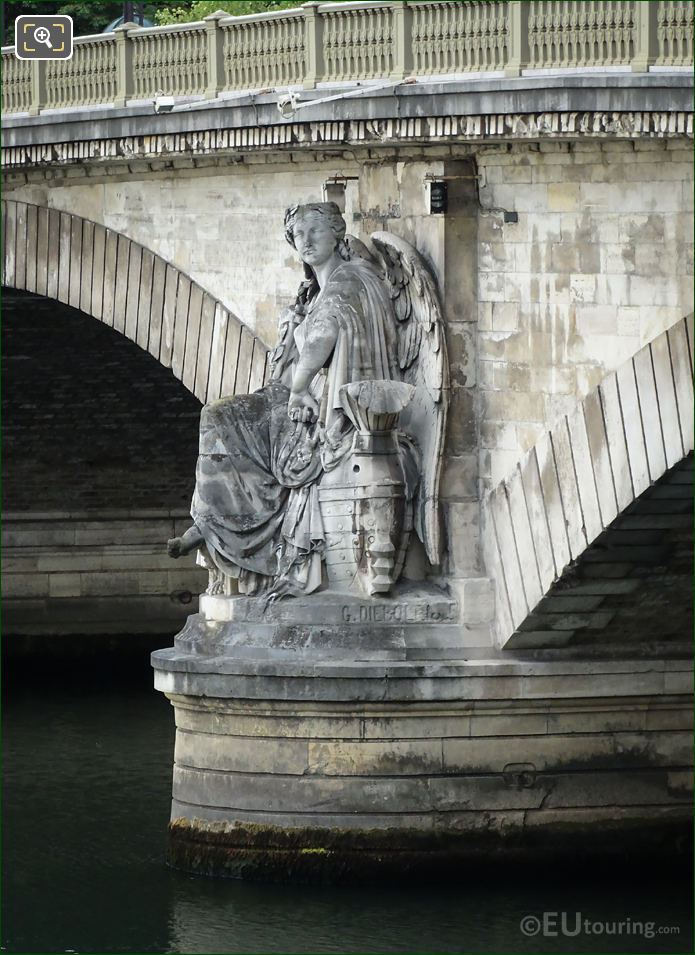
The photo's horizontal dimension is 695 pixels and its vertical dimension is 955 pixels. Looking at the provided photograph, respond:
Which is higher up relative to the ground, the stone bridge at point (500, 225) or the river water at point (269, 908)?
the stone bridge at point (500, 225)

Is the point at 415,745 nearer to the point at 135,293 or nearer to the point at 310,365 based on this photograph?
the point at 310,365

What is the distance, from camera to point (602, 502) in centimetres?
2020

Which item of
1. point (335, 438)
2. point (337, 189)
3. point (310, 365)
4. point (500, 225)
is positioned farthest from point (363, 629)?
point (337, 189)

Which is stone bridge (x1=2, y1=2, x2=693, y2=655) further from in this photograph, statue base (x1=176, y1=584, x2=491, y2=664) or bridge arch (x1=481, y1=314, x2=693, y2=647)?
statue base (x1=176, y1=584, x2=491, y2=664)

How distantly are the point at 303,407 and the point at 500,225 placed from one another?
2.06 m

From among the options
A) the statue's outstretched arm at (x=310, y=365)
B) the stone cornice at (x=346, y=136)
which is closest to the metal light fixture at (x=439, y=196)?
the stone cornice at (x=346, y=136)

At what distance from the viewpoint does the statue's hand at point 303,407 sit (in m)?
22.0

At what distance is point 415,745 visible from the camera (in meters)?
21.6

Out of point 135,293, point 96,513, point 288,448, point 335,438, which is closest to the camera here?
point 335,438

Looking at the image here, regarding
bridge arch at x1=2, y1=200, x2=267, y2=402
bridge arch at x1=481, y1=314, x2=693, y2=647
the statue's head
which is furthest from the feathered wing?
bridge arch at x1=2, y1=200, x2=267, y2=402

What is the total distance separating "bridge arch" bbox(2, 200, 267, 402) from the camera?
80.1ft

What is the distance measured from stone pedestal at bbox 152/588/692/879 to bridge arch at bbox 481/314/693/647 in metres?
0.61

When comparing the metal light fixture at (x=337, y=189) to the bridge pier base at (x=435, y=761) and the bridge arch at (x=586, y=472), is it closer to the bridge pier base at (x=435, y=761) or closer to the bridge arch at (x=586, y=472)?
the bridge arch at (x=586, y=472)

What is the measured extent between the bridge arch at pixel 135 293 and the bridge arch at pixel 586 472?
325cm
